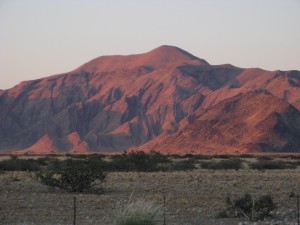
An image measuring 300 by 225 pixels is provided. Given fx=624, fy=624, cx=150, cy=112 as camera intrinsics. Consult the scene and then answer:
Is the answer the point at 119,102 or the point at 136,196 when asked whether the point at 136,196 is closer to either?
the point at 136,196

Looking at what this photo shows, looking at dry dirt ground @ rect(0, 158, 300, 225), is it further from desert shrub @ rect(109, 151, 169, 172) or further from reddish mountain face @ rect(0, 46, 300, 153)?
reddish mountain face @ rect(0, 46, 300, 153)

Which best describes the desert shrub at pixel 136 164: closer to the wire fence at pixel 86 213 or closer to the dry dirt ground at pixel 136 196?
the dry dirt ground at pixel 136 196

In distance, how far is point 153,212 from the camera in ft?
46.6

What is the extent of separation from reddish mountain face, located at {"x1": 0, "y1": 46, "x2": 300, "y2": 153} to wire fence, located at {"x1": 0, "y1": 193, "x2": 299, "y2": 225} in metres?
93.6

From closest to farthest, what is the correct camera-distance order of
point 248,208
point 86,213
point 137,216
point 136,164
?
1. point 137,216
2. point 86,213
3. point 248,208
4. point 136,164

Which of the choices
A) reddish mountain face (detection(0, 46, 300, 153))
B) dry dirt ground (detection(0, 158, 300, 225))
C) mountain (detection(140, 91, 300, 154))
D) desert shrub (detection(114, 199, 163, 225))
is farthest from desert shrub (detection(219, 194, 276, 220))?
reddish mountain face (detection(0, 46, 300, 153))

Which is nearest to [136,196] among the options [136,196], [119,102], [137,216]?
[136,196]

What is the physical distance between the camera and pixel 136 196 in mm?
24438

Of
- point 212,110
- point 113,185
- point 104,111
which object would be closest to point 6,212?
point 113,185

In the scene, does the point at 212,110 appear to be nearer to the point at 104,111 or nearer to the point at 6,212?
the point at 104,111

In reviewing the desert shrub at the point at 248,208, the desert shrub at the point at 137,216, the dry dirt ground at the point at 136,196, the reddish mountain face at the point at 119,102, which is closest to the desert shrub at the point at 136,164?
the dry dirt ground at the point at 136,196

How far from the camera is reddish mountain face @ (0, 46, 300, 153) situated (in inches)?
5221

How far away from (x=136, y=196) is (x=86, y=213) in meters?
4.76

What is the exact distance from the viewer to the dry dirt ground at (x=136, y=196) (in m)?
18.8
